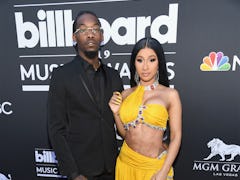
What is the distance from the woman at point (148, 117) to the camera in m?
1.36

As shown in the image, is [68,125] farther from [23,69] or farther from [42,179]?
[42,179]

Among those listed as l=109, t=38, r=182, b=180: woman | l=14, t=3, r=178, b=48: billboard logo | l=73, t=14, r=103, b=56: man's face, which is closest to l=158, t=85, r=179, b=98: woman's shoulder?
l=109, t=38, r=182, b=180: woman

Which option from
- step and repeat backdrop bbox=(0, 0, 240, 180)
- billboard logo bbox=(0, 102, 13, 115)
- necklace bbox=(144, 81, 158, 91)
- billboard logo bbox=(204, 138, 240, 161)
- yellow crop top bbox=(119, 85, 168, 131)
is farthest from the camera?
billboard logo bbox=(0, 102, 13, 115)

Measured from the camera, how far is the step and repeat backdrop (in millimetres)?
1854

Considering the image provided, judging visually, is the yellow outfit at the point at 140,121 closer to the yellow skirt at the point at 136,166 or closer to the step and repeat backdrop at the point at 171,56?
the yellow skirt at the point at 136,166

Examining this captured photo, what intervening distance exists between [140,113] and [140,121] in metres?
0.05

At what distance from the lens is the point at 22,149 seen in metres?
2.35

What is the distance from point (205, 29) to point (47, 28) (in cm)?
143

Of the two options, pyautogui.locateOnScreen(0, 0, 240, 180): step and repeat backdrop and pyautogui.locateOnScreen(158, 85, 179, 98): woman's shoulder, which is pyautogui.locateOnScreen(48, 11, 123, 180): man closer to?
pyautogui.locateOnScreen(158, 85, 179, 98): woman's shoulder

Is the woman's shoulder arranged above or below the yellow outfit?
above

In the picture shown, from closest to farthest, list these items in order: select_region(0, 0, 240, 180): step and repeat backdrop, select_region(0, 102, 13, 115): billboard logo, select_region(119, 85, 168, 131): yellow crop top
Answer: select_region(119, 85, 168, 131): yellow crop top < select_region(0, 0, 240, 180): step and repeat backdrop < select_region(0, 102, 13, 115): billboard logo

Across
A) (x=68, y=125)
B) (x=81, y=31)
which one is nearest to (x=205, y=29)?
(x=81, y=31)

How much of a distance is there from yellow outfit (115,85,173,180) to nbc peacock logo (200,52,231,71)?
762 mm

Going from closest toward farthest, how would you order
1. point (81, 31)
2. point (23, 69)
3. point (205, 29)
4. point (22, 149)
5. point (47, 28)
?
point (81, 31) → point (205, 29) → point (47, 28) → point (23, 69) → point (22, 149)
